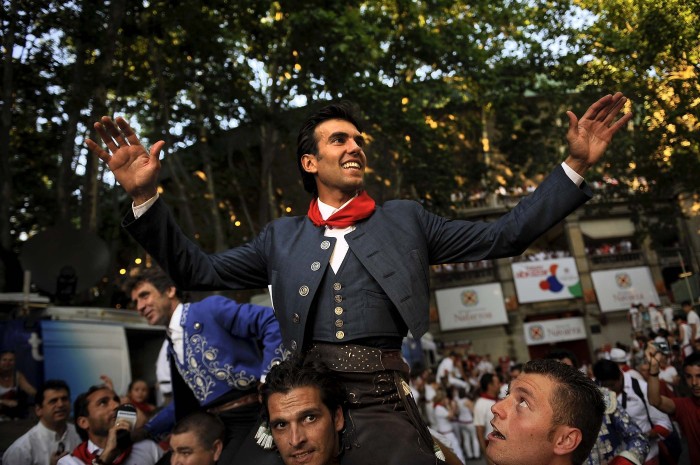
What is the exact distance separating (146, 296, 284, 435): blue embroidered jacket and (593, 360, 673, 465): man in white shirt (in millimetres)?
3744

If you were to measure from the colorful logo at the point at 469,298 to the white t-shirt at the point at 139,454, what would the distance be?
99.9 ft

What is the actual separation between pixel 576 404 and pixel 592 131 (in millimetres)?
1047

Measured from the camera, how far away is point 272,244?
9.73 feet

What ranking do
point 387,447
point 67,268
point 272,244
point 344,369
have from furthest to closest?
point 67,268 → point 272,244 → point 344,369 → point 387,447

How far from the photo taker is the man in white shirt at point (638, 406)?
646cm

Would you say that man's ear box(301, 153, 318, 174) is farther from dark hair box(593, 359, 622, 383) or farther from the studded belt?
dark hair box(593, 359, 622, 383)

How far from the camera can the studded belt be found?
2557 mm

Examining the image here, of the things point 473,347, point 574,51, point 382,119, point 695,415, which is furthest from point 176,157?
point 473,347

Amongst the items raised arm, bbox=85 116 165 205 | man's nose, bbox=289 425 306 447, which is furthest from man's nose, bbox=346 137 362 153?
man's nose, bbox=289 425 306 447

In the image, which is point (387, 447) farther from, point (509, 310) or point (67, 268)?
point (509, 310)

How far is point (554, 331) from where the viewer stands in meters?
35.4

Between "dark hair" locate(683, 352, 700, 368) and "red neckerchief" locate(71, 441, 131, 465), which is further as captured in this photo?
"dark hair" locate(683, 352, 700, 368)

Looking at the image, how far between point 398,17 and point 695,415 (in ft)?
40.6

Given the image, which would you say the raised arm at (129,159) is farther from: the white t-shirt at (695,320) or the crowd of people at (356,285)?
the white t-shirt at (695,320)
